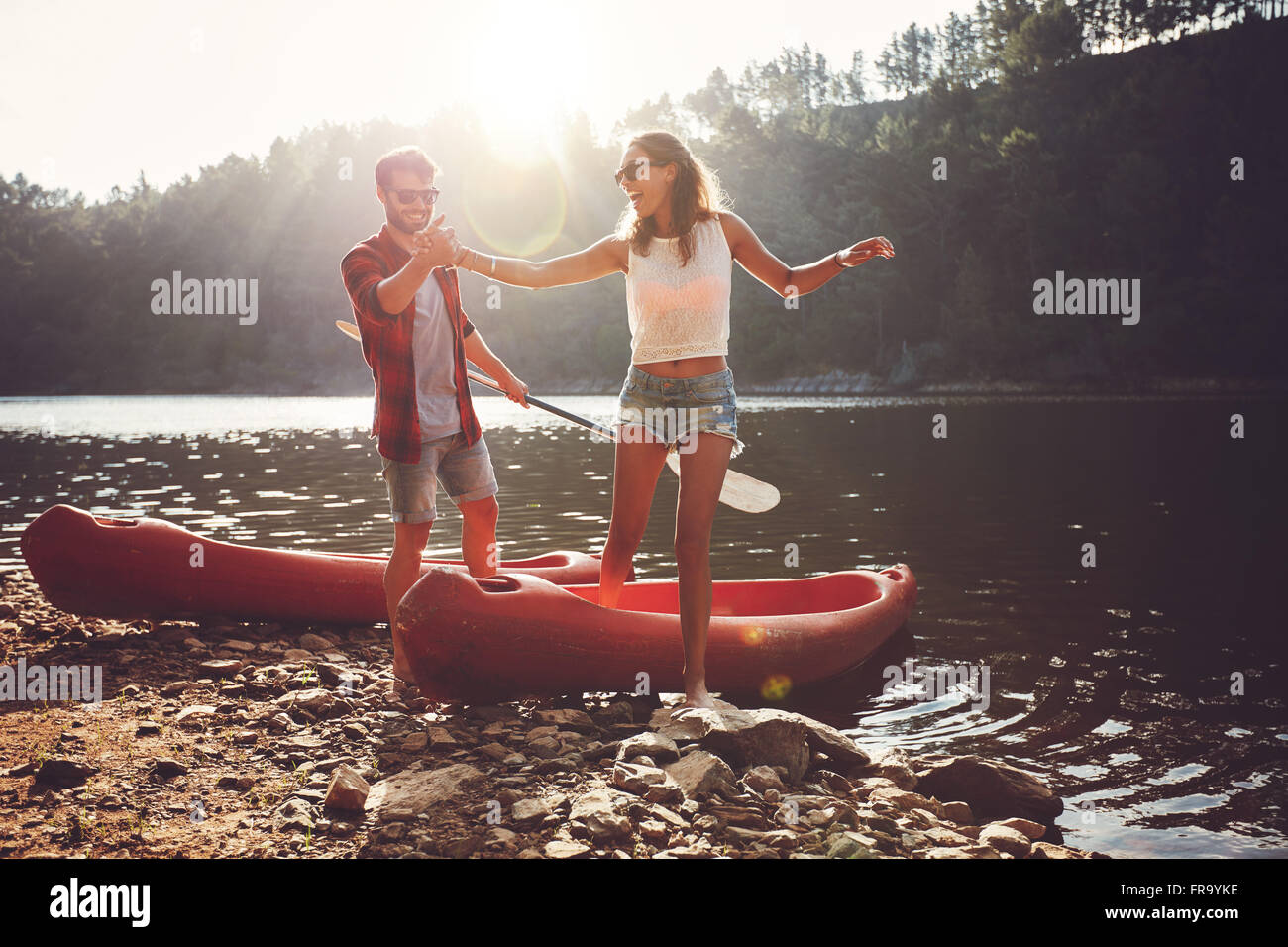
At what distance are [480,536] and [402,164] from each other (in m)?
1.73

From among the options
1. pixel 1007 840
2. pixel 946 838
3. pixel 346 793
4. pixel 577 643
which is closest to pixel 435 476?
pixel 577 643

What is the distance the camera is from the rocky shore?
10.7ft

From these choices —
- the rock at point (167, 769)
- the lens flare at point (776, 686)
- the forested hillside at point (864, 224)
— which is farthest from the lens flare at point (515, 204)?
the rock at point (167, 769)

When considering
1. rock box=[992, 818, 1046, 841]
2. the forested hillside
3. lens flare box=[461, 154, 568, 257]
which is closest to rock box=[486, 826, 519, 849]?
rock box=[992, 818, 1046, 841]

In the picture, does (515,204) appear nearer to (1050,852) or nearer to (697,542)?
(697,542)

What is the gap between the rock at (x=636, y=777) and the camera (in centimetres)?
368

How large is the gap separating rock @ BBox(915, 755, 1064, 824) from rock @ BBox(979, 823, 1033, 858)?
429 millimetres

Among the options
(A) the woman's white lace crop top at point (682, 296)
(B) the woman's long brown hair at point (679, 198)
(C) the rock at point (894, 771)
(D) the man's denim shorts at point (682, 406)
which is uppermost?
(B) the woman's long brown hair at point (679, 198)

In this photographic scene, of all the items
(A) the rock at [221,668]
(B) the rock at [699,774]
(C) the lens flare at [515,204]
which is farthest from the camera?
(C) the lens flare at [515,204]

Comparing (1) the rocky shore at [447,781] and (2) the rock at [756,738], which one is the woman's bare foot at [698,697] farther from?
(2) the rock at [756,738]

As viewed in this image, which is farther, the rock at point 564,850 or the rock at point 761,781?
the rock at point 761,781

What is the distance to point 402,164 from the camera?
4.23m

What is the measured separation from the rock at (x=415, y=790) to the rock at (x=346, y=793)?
5 cm
